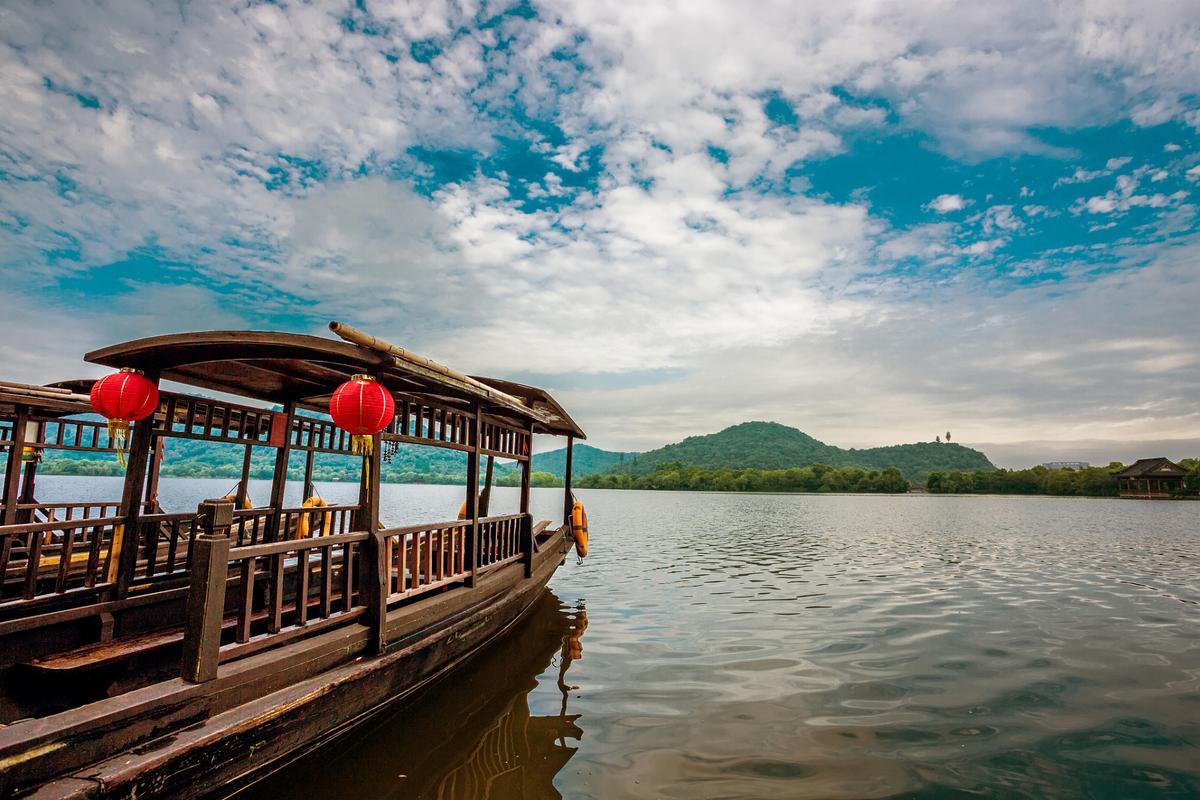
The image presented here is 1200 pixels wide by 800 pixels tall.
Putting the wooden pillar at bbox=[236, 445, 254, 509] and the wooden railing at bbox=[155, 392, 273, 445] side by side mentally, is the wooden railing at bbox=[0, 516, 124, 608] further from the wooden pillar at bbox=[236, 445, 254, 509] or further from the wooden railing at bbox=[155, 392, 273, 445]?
the wooden pillar at bbox=[236, 445, 254, 509]

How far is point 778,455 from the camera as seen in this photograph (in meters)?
134

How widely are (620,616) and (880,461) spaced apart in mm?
131917

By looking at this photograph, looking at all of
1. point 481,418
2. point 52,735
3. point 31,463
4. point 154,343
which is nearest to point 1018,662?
point 481,418

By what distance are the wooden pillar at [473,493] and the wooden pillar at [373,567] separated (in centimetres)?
170

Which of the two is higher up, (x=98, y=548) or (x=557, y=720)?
(x=98, y=548)

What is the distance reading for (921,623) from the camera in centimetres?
890

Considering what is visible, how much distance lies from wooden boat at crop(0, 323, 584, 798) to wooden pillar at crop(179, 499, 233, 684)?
1 centimetres

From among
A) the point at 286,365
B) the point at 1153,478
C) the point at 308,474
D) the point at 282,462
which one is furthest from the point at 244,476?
the point at 1153,478

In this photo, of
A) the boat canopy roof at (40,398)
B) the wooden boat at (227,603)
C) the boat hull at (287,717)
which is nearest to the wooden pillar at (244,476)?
the wooden boat at (227,603)

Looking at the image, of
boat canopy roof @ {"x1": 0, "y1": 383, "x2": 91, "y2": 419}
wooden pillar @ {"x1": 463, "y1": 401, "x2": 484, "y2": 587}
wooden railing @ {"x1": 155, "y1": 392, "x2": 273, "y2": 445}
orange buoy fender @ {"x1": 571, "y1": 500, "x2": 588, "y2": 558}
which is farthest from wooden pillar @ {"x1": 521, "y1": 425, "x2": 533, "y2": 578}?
boat canopy roof @ {"x1": 0, "y1": 383, "x2": 91, "y2": 419}

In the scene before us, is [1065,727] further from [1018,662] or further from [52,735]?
[52,735]

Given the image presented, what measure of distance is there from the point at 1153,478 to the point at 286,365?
8245cm

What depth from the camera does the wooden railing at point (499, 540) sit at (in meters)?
7.73

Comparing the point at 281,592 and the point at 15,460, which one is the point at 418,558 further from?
the point at 15,460
